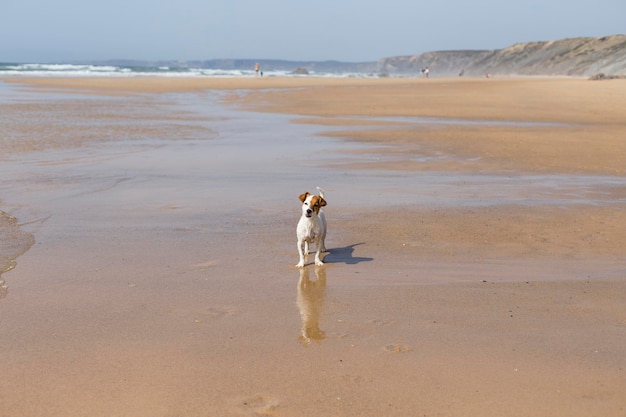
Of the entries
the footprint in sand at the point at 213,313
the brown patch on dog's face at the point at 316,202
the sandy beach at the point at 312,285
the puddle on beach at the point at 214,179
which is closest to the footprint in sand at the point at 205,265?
the sandy beach at the point at 312,285

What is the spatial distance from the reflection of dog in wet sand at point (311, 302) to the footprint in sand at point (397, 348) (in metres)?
0.48

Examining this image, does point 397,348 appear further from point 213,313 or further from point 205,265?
point 205,265

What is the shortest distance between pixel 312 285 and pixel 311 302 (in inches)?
19.2

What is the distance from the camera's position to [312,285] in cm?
654

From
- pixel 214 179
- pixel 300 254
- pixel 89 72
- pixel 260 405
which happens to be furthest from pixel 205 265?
pixel 89 72

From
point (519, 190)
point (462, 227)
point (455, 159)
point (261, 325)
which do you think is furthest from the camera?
point (455, 159)

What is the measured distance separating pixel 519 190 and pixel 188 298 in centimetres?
653

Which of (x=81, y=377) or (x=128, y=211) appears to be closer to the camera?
(x=81, y=377)

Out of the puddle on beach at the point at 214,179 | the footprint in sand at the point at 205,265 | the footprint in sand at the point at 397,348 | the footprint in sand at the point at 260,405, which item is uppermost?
the footprint in sand at the point at 397,348

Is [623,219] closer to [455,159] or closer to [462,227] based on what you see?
[462,227]

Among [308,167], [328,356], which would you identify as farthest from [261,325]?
[308,167]

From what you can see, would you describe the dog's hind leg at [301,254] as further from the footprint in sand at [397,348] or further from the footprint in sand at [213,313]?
the footprint in sand at [397,348]

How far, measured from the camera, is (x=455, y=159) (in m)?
14.4

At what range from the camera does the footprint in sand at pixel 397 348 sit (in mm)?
4980
